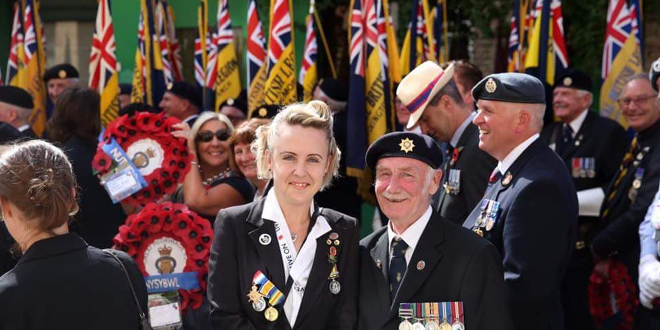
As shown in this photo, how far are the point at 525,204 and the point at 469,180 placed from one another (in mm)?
830

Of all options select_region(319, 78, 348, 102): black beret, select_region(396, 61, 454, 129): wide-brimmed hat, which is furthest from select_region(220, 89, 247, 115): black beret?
select_region(396, 61, 454, 129): wide-brimmed hat

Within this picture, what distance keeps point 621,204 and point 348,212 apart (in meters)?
1.99

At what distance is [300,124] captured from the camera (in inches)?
124

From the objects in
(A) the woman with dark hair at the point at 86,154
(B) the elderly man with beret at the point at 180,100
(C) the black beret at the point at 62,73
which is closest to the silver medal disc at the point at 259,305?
(A) the woman with dark hair at the point at 86,154

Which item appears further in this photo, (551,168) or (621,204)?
(621,204)

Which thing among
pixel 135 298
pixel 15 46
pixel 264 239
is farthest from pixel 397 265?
pixel 15 46

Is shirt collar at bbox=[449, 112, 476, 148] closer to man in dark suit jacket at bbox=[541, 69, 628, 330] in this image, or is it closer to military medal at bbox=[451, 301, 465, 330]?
military medal at bbox=[451, 301, 465, 330]

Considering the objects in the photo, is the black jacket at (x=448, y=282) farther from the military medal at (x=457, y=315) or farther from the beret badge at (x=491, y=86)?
the beret badge at (x=491, y=86)

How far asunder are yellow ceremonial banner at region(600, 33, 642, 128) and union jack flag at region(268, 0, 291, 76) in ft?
Answer: 9.53

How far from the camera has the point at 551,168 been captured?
136 inches

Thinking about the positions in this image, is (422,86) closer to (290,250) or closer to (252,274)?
(290,250)

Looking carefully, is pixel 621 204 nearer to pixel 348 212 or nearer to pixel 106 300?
pixel 348 212

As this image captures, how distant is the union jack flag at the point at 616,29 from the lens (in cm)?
722

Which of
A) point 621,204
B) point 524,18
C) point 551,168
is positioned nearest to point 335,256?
point 551,168
